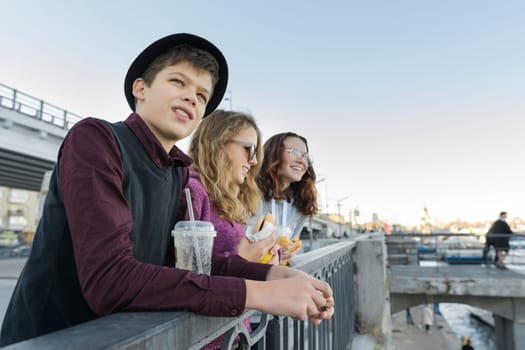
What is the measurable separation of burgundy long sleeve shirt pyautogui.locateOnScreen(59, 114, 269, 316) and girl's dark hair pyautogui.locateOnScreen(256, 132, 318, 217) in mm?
2177

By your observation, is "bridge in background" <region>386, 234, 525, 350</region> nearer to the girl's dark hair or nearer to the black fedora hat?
the girl's dark hair

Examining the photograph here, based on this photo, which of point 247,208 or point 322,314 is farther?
point 247,208

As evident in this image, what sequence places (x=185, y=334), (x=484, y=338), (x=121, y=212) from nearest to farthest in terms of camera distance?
1. (x=185, y=334)
2. (x=121, y=212)
3. (x=484, y=338)

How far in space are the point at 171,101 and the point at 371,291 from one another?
425 cm

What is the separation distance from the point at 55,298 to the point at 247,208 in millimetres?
1377

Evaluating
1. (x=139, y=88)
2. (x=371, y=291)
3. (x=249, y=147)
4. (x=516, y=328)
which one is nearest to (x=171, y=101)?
(x=139, y=88)

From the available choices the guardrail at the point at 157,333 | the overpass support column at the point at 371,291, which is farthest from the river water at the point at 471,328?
the guardrail at the point at 157,333

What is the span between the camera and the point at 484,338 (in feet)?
86.5

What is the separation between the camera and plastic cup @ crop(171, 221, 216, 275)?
1195mm

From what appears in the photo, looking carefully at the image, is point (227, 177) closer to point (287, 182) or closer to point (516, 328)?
point (287, 182)

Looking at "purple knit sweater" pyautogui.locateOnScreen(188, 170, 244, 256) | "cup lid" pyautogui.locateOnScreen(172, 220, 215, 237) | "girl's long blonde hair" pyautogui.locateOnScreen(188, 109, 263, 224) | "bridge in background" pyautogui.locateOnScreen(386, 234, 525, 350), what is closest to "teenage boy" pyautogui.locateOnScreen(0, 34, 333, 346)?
"cup lid" pyautogui.locateOnScreen(172, 220, 215, 237)

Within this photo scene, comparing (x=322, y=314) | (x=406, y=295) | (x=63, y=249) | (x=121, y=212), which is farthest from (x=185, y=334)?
(x=406, y=295)

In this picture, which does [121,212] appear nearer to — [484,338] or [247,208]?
[247,208]

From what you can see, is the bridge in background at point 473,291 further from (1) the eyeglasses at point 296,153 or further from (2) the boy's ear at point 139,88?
(2) the boy's ear at point 139,88
